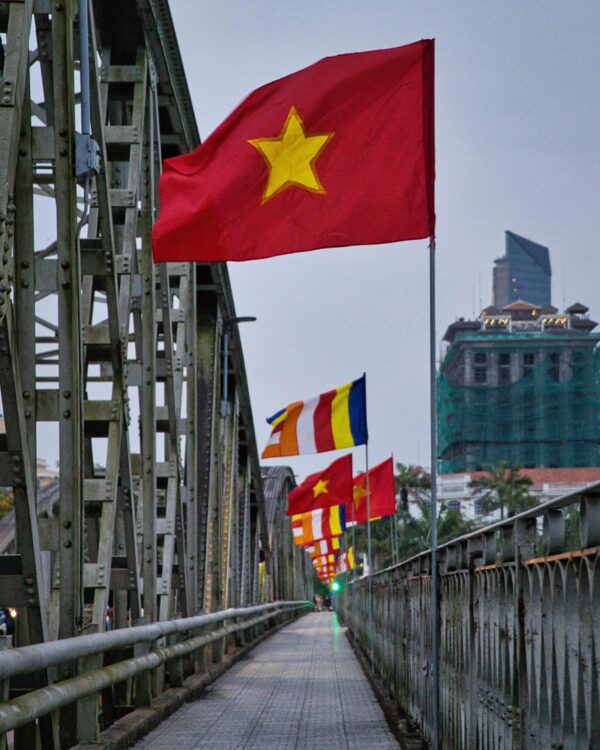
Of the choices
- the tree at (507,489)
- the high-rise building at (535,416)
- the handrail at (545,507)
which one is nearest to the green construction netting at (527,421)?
the high-rise building at (535,416)

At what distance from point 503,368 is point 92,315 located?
187 m

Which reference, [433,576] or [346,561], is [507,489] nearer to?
[346,561]

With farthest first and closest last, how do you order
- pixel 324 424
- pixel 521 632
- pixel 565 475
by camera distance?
pixel 565 475 < pixel 324 424 < pixel 521 632

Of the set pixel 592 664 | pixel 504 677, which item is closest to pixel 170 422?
pixel 504 677

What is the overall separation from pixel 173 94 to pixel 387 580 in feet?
18.4

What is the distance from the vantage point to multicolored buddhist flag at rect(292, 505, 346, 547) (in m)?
39.3

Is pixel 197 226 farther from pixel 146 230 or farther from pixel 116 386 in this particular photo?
pixel 146 230

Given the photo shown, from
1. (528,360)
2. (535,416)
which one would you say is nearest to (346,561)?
(535,416)

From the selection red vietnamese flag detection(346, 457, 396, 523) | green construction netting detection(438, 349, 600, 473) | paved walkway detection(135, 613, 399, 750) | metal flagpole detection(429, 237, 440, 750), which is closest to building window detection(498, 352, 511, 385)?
green construction netting detection(438, 349, 600, 473)

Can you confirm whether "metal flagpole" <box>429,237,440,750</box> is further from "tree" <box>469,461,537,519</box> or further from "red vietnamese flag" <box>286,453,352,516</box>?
"tree" <box>469,461,537,519</box>

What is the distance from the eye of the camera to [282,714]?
12773 mm

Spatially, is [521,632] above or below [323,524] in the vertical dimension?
below

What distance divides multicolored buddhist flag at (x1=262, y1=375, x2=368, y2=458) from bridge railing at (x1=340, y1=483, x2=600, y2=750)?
1299cm

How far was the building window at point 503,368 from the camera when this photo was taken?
196625mm
